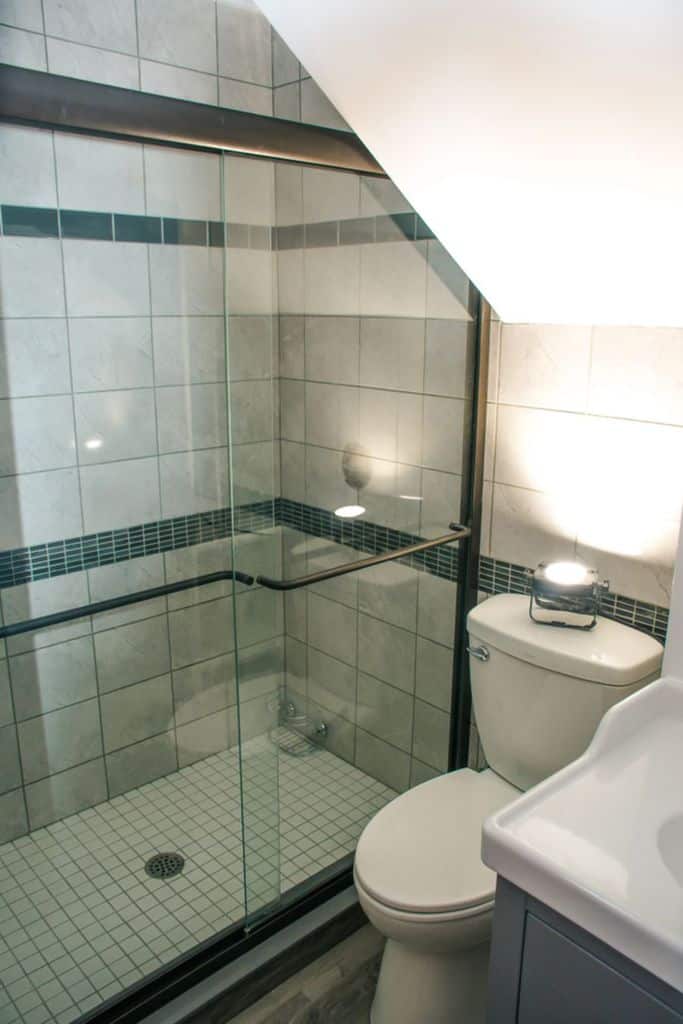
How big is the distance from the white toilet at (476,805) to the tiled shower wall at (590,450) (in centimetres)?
19

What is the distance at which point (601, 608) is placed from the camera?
196 centimetres

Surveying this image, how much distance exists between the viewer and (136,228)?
2145 mm

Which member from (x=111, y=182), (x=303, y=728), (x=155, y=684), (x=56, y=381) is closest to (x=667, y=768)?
(x=303, y=728)

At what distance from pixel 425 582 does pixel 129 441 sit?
922mm

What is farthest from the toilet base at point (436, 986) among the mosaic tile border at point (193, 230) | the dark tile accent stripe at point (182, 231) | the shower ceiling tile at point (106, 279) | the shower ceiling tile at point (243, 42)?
the shower ceiling tile at point (243, 42)

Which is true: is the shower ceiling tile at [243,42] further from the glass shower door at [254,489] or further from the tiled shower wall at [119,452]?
the glass shower door at [254,489]

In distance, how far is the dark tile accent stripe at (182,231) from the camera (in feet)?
7.13

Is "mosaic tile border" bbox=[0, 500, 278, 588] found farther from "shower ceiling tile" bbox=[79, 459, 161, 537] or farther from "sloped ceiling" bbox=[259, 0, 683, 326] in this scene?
"sloped ceiling" bbox=[259, 0, 683, 326]

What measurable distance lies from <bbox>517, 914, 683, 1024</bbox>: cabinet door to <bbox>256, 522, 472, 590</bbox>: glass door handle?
0.86 meters

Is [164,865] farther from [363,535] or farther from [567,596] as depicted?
[567,596]

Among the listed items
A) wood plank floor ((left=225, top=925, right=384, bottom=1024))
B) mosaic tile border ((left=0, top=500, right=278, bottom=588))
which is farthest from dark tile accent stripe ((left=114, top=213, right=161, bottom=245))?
wood plank floor ((left=225, top=925, right=384, bottom=1024))

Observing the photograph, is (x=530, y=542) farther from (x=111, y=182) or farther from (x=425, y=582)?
(x=111, y=182)

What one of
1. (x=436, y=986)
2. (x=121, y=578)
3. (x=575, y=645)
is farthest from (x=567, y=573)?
(x=121, y=578)

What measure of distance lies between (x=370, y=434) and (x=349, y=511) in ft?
0.67
